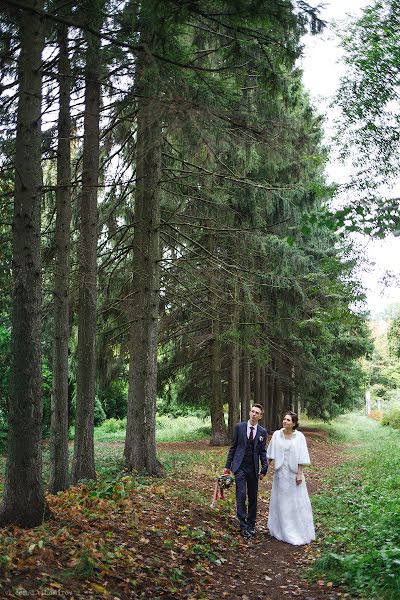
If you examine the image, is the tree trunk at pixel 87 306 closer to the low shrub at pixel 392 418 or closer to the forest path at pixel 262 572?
the forest path at pixel 262 572

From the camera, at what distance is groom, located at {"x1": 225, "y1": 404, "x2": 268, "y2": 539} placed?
845 cm

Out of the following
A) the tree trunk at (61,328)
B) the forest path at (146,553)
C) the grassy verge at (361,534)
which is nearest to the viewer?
the forest path at (146,553)

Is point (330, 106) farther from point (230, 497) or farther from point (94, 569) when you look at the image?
point (94, 569)

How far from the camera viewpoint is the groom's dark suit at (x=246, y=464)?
27.6 ft

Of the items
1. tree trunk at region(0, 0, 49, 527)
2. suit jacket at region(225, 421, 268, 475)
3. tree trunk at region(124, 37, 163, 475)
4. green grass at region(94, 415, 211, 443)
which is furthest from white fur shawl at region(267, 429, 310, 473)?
green grass at region(94, 415, 211, 443)

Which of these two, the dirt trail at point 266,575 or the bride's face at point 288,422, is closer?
the dirt trail at point 266,575

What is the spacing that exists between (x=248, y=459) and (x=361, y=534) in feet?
5.94

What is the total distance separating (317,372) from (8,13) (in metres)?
21.0

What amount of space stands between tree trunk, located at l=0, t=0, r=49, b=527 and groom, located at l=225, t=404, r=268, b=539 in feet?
9.60

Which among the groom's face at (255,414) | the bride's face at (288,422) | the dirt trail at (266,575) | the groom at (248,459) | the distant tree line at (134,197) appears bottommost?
the dirt trail at (266,575)

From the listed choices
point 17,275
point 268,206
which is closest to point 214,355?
point 268,206

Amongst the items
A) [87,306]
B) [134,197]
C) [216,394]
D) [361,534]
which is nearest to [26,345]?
[87,306]

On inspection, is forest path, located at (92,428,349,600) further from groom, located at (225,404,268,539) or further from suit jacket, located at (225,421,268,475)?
suit jacket, located at (225,421,268,475)

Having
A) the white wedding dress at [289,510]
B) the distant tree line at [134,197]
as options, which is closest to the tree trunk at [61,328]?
the distant tree line at [134,197]
